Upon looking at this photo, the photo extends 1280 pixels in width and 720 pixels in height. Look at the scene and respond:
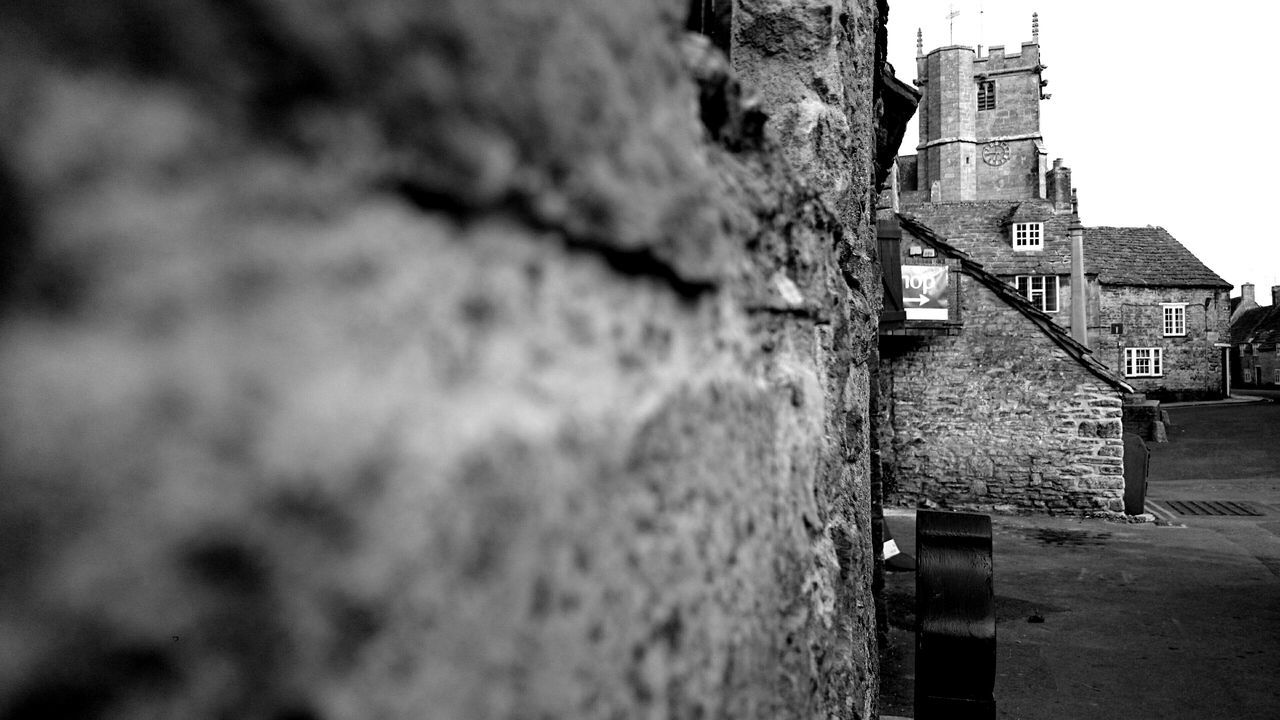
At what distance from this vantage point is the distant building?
152 feet

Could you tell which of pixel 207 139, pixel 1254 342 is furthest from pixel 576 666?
pixel 1254 342

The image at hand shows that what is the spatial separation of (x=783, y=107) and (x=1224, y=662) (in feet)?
21.3

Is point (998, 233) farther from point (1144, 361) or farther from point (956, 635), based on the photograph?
point (956, 635)

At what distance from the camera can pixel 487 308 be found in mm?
411

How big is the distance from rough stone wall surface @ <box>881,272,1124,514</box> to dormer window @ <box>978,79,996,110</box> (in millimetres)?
35293

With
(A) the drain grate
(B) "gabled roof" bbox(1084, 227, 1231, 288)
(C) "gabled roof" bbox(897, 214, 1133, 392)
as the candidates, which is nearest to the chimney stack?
(B) "gabled roof" bbox(1084, 227, 1231, 288)

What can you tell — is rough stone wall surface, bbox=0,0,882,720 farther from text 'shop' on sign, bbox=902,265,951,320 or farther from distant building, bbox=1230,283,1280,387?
distant building, bbox=1230,283,1280,387

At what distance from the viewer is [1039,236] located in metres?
27.8

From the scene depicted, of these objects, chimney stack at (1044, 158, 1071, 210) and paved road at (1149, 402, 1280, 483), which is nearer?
paved road at (1149, 402, 1280, 483)

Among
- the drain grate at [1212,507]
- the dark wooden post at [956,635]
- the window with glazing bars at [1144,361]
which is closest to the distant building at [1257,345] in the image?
the window with glazing bars at [1144,361]

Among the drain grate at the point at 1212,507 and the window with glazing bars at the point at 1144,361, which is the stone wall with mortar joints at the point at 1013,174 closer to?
the window with glazing bars at the point at 1144,361

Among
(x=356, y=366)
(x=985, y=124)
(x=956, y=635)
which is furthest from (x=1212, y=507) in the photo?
(x=985, y=124)

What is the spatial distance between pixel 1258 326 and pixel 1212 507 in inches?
1673

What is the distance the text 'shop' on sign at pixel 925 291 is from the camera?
14.2 metres
